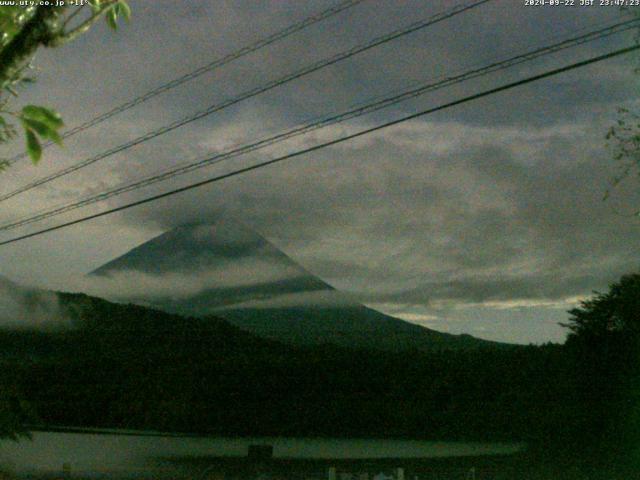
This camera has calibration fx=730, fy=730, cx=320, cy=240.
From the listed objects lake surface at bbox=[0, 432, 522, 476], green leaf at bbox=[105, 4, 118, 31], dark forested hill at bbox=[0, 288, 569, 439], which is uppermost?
green leaf at bbox=[105, 4, 118, 31]

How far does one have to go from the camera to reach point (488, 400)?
2312 centimetres

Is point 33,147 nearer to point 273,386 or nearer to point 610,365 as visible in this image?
point 610,365

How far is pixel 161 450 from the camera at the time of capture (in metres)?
23.0

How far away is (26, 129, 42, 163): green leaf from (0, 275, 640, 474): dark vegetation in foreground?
55.1ft

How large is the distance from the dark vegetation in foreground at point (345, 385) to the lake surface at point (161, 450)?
1.81 ft

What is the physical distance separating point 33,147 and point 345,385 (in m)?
24.2


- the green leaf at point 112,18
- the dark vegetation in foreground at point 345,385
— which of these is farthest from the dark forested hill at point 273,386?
the green leaf at point 112,18

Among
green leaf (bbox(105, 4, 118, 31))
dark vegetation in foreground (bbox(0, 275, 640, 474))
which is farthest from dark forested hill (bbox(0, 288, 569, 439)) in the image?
green leaf (bbox(105, 4, 118, 31))

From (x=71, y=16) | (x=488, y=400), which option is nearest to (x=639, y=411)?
(x=488, y=400)

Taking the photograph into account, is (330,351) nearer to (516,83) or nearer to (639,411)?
(639,411)

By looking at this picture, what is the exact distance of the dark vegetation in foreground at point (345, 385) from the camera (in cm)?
2142

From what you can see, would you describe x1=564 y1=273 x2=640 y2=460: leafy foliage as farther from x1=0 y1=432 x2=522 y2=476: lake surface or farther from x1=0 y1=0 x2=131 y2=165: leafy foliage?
x1=0 y1=0 x2=131 y2=165: leafy foliage

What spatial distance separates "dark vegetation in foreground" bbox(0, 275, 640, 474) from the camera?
2142 centimetres

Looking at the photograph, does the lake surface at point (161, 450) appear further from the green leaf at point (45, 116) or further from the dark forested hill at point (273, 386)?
the green leaf at point (45, 116)
